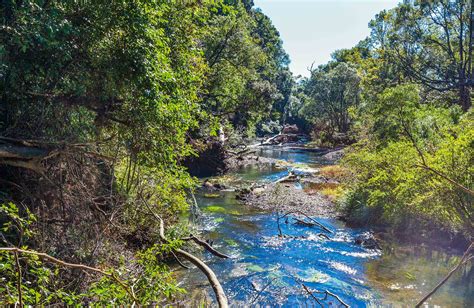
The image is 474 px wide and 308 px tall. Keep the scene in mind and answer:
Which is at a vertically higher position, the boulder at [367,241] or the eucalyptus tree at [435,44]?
A: the eucalyptus tree at [435,44]

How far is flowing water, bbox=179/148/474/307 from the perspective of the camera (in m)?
8.20

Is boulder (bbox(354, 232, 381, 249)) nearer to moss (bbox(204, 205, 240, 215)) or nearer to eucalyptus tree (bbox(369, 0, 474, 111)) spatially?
moss (bbox(204, 205, 240, 215))

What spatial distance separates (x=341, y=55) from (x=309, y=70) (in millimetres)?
10938

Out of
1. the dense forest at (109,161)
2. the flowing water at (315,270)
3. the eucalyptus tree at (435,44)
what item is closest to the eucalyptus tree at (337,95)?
the eucalyptus tree at (435,44)

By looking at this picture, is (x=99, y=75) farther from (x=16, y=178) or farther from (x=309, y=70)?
(x=309, y=70)

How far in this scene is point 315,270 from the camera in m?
9.91

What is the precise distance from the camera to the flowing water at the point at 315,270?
8195 millimetres

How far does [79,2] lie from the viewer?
19.5 ft

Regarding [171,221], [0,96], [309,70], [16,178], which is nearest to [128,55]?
[0,96]

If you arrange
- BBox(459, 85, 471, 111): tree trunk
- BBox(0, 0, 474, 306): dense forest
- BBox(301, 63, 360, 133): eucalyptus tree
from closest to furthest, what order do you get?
BBox(0, 0, 474, 306): dense forest
BBox(459, 85, 471, 111): tree trunk
BBox(301, 63, 360, 133): eucalyptus tree

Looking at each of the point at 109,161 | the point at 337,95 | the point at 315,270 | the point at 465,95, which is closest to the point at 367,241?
the point at 315,270

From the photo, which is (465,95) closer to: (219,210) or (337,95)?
(337,95)

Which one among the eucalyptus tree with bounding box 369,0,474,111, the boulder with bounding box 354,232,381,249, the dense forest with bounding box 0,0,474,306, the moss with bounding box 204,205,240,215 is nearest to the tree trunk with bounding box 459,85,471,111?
the eucalyptus tree with bounding box 369,0,474,111

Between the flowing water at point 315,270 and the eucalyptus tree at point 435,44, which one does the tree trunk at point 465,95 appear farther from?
the flowing water at point 315,270
